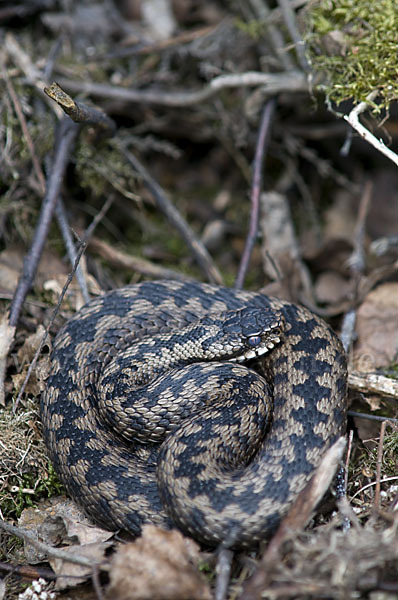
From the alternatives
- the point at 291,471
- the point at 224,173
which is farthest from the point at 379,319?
the point at 224,173

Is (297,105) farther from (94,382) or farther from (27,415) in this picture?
(27,415)

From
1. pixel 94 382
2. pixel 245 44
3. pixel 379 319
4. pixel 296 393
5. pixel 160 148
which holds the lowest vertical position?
pixel 379 319

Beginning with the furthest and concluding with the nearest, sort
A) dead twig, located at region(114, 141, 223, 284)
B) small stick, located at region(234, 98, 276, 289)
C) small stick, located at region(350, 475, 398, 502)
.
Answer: dead twig, located at region(114, 141, 223, 284) < small stick, located at region(234, 98, 276, 289) < small stick, located at region(350, 475, 398, 502)

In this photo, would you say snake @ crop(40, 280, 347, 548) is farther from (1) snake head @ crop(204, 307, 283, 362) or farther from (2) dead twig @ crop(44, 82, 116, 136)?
(2) dead twig @ crop(44, 82, 116, 136)

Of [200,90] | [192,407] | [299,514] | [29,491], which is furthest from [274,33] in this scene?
[29,491]

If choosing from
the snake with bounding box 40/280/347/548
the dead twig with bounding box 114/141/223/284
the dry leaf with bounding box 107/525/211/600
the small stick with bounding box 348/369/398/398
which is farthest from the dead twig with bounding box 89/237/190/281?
the dry leaf with bounding box 107/525/211/600

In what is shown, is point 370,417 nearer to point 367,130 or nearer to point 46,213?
point 367,130
